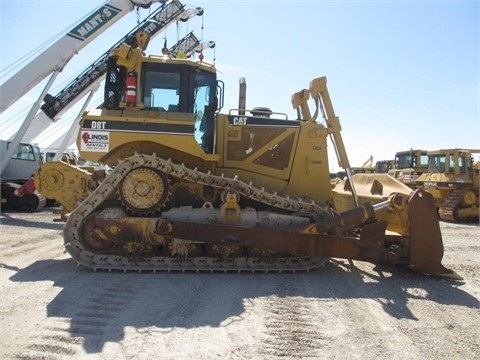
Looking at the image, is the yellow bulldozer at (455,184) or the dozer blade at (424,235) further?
the yellow bulldozer at (455,184)

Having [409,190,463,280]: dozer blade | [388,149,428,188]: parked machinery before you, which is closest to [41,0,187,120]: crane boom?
[388,149,428,188]: parked machinery

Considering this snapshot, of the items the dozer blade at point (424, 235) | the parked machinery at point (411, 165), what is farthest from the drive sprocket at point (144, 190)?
the parked machinery at point (411, 165)

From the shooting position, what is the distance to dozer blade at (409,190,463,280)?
20.8 ft

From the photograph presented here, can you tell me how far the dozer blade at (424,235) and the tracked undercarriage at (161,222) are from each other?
1311mm

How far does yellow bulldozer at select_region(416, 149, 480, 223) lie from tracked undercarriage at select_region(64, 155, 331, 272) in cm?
1253

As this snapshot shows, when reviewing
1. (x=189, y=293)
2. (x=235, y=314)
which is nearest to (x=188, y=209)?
(x=189, y=293)

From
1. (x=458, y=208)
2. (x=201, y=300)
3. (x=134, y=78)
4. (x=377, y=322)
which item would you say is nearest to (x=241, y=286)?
(x=201, y=300)

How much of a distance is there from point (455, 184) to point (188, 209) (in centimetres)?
1476

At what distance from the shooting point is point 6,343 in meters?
3.84

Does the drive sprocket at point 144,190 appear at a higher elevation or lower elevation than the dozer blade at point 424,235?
higher

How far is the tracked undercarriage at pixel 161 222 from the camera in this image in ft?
20.6

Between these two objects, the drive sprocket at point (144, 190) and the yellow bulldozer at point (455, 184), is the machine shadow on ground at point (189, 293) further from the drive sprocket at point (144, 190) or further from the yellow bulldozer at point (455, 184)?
the yellow bulldozer at point (455, 184)

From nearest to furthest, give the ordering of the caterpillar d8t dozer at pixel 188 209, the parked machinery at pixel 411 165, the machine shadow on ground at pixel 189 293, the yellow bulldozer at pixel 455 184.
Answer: the machine shadow on ground at pixel 189 293 < the caterpillar d8t dozer at pixel 188 209 < the yellow bulldozer at pixel 455 184 < the parked machinery at pixel 411 165

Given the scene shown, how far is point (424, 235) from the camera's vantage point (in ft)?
20.8
